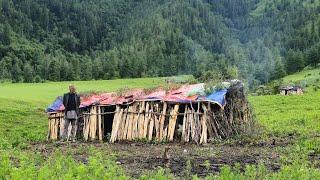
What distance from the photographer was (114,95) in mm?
26453

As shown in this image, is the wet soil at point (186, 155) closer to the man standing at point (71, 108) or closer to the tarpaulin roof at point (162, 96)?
the man standing at point (71, 108)

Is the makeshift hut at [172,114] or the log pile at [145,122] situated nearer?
the makeshift hut at [172,114]

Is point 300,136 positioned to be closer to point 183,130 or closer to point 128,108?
point 183,130

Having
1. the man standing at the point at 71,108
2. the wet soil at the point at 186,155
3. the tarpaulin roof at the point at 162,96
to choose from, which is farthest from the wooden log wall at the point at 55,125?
the wet soil at the point at 186,155

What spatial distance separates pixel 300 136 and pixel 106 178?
46.5 feet

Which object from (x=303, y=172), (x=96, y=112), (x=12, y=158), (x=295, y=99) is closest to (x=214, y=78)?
(x=96, y=112)

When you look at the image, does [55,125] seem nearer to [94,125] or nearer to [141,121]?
[94,125]

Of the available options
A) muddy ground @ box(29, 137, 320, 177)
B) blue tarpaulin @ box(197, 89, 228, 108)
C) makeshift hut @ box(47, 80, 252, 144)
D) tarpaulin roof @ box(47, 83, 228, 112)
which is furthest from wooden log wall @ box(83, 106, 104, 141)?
blue tarpaulin @ box(197, 89, 228, 108)

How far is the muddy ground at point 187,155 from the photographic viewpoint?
1524 centimetres

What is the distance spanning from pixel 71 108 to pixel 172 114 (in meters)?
4.35

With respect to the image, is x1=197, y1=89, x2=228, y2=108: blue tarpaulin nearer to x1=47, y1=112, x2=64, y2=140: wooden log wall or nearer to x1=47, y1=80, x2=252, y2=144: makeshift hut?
x1=47, y1=80, x2=252, y2=144: makeshift hut

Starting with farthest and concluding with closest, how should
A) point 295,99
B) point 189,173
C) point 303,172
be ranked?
point 295,99 → point 189,173 → point 303,172

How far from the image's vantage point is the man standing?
24375 millimetres

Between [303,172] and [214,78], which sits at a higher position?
[214,78]
